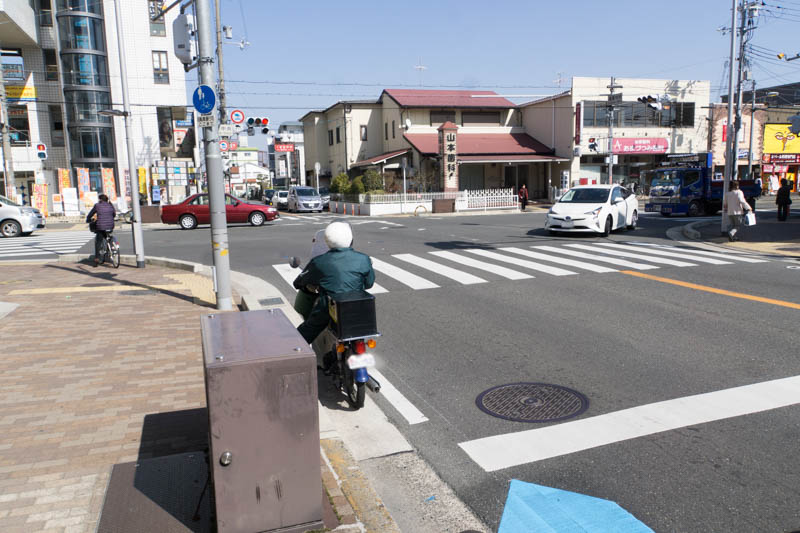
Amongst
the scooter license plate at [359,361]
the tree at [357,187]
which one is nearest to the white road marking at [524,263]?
the scooter license plate at [359,361]

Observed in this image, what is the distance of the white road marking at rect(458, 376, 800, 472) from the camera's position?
4.38m

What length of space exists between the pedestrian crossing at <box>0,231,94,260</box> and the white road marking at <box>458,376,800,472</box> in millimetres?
16728

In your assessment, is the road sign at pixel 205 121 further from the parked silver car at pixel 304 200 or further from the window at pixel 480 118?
the window at pixel 480 118

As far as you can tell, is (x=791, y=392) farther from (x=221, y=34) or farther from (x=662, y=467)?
(x=221, y=34)

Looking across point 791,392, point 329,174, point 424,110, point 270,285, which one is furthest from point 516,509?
point 329,174

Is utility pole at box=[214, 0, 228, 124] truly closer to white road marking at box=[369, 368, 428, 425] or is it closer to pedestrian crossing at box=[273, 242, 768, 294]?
pedestrian crossing at box=[273, 242, 768, 294]

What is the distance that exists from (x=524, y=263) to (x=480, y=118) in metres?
33.4

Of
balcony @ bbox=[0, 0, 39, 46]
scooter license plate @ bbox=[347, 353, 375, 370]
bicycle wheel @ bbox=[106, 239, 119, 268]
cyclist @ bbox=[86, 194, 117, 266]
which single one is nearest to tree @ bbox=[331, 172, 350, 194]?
balcony @ bbox=[0, 0, 39, 46]

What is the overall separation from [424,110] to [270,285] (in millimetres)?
34205

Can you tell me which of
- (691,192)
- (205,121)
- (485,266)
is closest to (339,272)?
(205,121)

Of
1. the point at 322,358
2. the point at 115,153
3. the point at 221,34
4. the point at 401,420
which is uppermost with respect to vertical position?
the point at 221,34

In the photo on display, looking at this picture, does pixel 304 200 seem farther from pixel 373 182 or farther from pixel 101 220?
pixel 101 220

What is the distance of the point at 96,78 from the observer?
44125 mm

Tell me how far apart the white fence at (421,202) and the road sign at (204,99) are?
85.9ft
